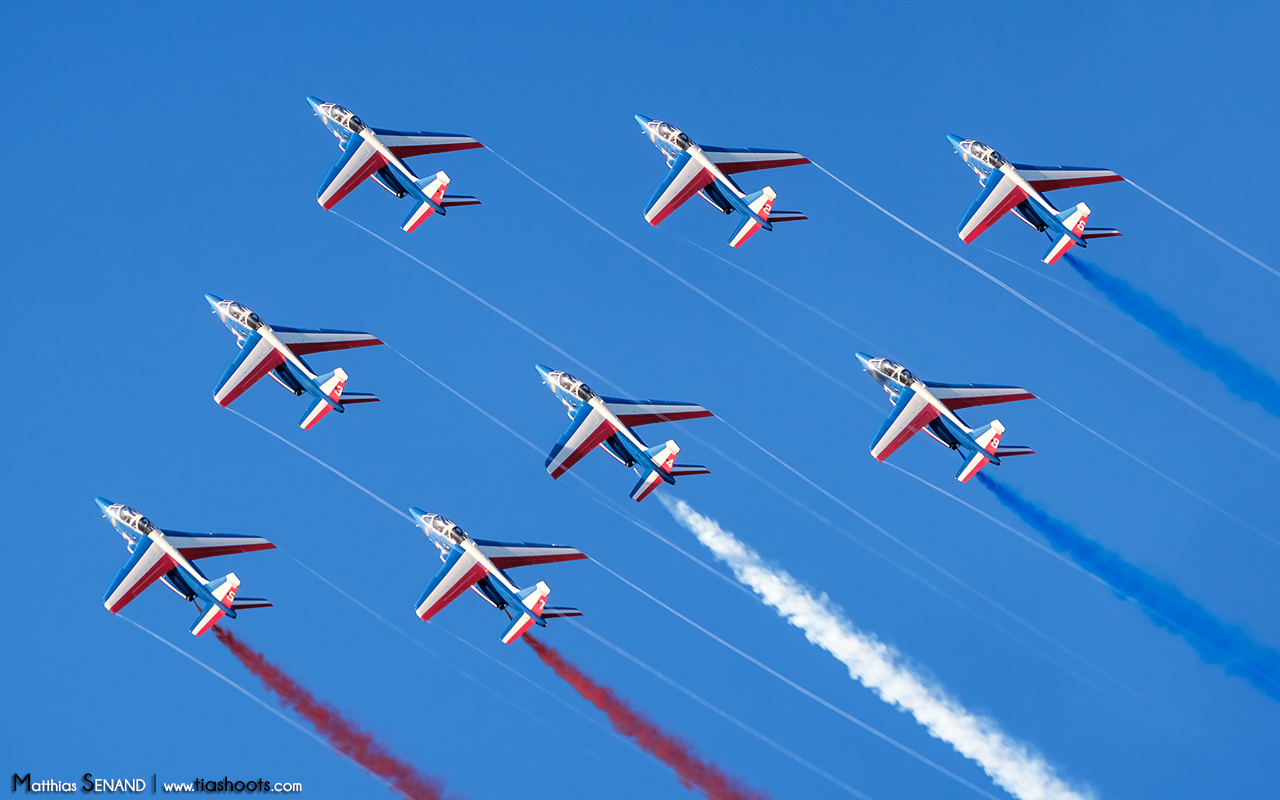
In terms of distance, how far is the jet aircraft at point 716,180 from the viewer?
246ft

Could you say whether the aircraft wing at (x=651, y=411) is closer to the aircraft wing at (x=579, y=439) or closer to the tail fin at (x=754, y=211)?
the aircraft wing at (x=579, y=439)

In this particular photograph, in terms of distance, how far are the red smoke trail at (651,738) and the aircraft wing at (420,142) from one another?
2741 cm

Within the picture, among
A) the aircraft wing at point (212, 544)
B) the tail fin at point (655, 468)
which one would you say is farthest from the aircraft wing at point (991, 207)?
the aircraft wing at point (212, 544)

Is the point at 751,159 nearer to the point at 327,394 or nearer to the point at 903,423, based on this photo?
the point at 903,423

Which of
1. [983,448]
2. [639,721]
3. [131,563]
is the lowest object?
[131,563]

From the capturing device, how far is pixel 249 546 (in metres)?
75.2

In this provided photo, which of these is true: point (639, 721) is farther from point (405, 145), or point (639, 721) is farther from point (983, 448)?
point (405, 145)

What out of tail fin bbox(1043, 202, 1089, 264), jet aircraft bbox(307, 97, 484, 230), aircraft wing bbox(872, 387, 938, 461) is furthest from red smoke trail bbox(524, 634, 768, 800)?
tail fin bbox(1043, 202, 1089, 264)

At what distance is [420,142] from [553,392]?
15.8 m

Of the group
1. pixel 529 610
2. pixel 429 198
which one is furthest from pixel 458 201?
pixel 529 610

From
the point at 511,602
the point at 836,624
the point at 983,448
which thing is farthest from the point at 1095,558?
the point at 511,602

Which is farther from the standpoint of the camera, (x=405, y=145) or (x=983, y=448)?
(x=405, y=145)

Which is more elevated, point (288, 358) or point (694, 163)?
point (694, 163)

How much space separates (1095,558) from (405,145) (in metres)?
43.7
